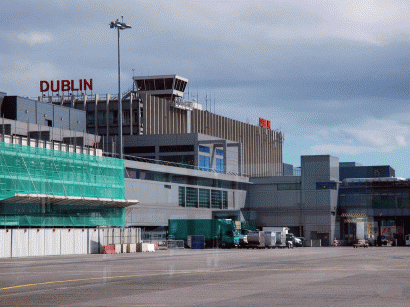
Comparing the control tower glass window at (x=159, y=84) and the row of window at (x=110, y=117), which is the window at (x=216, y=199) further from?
the control tower glass window at (x=159, y=84)

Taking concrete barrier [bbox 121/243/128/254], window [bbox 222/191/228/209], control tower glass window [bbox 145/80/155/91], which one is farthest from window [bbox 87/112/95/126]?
concrete barrier [bbox 121/243/128/254]

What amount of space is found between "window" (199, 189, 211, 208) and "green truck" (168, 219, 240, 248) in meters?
26.7

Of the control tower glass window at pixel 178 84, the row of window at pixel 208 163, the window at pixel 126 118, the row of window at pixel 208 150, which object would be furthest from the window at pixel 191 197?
the control tower glass window at pixel 178 84

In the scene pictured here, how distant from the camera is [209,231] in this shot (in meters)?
101

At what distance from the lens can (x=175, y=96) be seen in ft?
568

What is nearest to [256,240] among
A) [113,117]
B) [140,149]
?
[140,149]

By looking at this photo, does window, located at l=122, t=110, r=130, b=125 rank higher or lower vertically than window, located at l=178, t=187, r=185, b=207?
higher

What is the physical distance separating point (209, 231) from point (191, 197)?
2696 cm

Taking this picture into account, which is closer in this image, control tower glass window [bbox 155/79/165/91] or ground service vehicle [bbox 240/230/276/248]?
ground service vehicle [bbox 240/230/276/248]

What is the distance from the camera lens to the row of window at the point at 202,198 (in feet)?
410

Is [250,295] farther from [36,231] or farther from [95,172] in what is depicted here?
[95,172]

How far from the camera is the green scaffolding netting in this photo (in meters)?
71.2

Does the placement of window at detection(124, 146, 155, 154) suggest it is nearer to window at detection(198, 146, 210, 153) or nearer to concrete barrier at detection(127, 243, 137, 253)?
window at detection(198, 146, 210, 153)

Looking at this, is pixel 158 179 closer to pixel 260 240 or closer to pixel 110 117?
pixel 260 240
